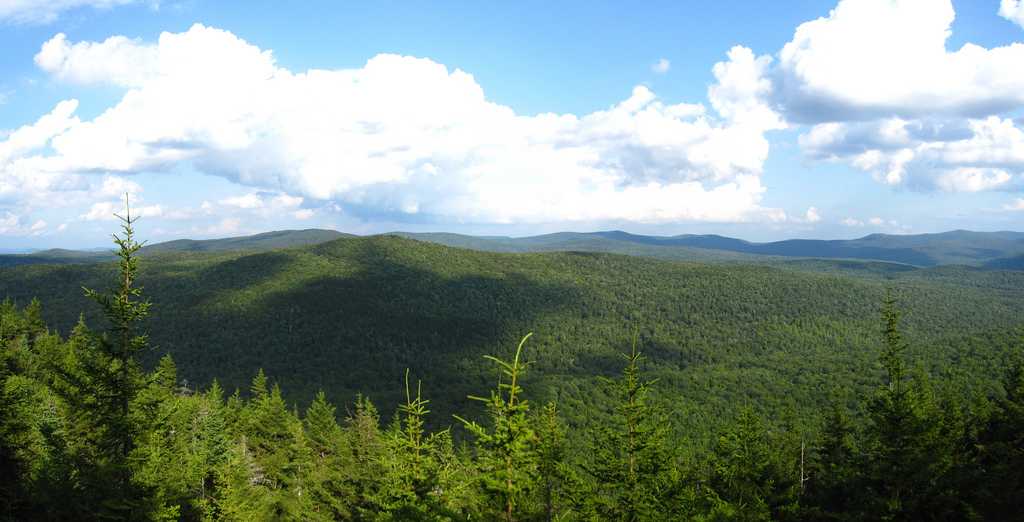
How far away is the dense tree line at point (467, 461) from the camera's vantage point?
16.6 meters

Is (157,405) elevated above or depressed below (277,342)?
above

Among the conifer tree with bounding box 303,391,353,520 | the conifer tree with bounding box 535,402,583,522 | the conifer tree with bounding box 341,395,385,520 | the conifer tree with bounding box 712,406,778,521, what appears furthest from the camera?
the conifer tree with bounding box 303,391,353,520

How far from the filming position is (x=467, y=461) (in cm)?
2083

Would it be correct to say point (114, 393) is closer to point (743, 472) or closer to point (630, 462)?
point (630, 462)

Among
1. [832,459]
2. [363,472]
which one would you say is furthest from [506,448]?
[832,459]

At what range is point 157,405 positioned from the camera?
18.2 m

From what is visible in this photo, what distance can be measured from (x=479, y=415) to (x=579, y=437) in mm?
27418

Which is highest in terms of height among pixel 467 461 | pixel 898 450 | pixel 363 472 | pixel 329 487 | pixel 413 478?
pixel 413 478

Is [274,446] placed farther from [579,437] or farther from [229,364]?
[229,364]

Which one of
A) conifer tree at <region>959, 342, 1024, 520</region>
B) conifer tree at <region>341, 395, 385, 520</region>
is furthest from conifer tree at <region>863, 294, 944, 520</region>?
conifer tree at <region>341, 395, 385, 520</region>

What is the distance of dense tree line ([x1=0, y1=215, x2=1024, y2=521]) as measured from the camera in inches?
653

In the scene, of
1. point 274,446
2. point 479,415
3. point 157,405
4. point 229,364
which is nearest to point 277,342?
point 229,364

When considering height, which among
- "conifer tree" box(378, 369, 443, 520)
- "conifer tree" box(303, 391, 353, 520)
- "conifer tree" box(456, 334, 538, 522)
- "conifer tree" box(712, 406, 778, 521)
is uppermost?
"conifer tree" box(456, 334, 538, 522)

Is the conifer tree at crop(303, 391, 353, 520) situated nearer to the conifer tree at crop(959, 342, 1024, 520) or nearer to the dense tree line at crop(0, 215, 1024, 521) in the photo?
the dense tree line at crop(0, 215, 1024, 521)
